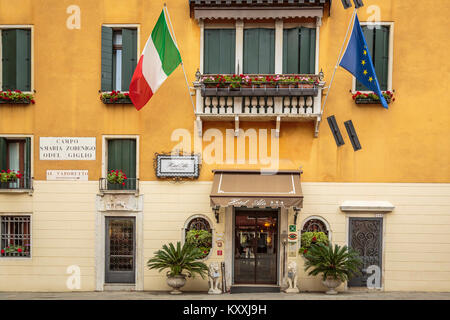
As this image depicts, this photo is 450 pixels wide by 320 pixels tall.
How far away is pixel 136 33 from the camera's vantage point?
14.6 meters

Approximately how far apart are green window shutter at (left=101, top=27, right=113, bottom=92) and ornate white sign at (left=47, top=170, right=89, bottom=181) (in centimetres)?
283

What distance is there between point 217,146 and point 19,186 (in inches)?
262

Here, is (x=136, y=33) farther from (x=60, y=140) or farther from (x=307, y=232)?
(x=307, y=232)

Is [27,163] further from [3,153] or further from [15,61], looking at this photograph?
[15,61]

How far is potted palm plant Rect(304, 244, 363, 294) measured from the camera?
13.4m

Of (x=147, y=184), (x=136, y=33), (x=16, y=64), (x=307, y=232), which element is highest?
(x=136, y=33)

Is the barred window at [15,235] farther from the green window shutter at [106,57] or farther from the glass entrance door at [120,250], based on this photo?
the green window shutter at [106,57]

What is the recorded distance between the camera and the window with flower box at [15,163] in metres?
→ 14.5

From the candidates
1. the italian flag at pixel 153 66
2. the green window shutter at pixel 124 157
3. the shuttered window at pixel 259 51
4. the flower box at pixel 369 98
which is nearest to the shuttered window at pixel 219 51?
the shuttered window at pixel 259 51

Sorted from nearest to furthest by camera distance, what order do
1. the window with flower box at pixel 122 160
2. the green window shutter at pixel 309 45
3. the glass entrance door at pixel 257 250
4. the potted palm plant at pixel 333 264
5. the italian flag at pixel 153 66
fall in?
the italian flag at pixel 153 66 → the potted palm plant at pixel 333 264 → the green window shutter at pixel 309 45 → the glass entrance door at pixel 257 250 → the window with flower box at pixel 122 160

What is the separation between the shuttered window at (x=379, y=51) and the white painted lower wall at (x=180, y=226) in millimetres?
3288

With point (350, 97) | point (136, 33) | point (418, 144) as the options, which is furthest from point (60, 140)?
point (418, 144)

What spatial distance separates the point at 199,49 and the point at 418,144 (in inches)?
300

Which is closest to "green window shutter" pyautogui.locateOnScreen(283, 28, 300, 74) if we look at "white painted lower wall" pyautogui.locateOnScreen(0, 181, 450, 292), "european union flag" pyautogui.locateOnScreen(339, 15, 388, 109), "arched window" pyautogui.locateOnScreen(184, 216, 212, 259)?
"european union flag" pyautogui.locateOnScreen(339, 15, 388, 109)
